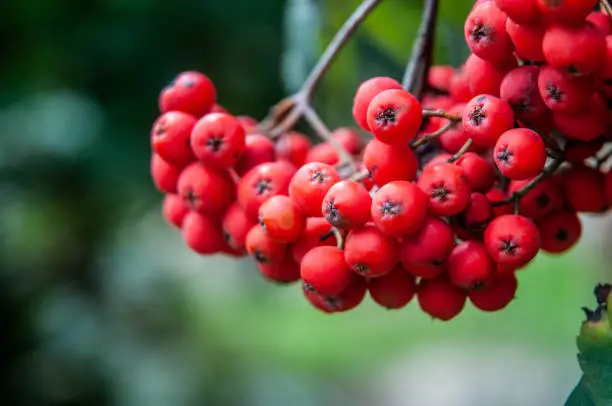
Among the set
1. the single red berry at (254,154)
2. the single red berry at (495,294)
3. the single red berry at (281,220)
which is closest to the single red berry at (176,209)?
the single red berry at (254,154)

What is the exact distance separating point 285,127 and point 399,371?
6.01 meters

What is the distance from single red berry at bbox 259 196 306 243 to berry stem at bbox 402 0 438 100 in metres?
0.31

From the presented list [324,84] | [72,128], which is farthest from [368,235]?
[72,128]

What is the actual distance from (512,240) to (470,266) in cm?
6

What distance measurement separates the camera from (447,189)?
818mm

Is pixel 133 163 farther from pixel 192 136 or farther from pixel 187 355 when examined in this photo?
pixel 187 355

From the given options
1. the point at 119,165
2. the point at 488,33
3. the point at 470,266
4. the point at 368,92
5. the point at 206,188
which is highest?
the point at 488,33

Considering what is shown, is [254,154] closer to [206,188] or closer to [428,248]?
[206,188]

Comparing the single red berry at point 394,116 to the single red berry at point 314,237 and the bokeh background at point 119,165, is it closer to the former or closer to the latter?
the single red berry at point 314,237

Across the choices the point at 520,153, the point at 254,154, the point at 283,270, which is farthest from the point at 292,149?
the point at 520,153

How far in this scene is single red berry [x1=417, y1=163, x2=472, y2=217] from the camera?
817mm

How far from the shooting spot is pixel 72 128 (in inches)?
124

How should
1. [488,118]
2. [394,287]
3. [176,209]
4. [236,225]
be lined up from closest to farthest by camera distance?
[488,118] < [394,287] < [236,225] < [176,209]

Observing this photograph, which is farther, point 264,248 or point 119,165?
point 119,165
